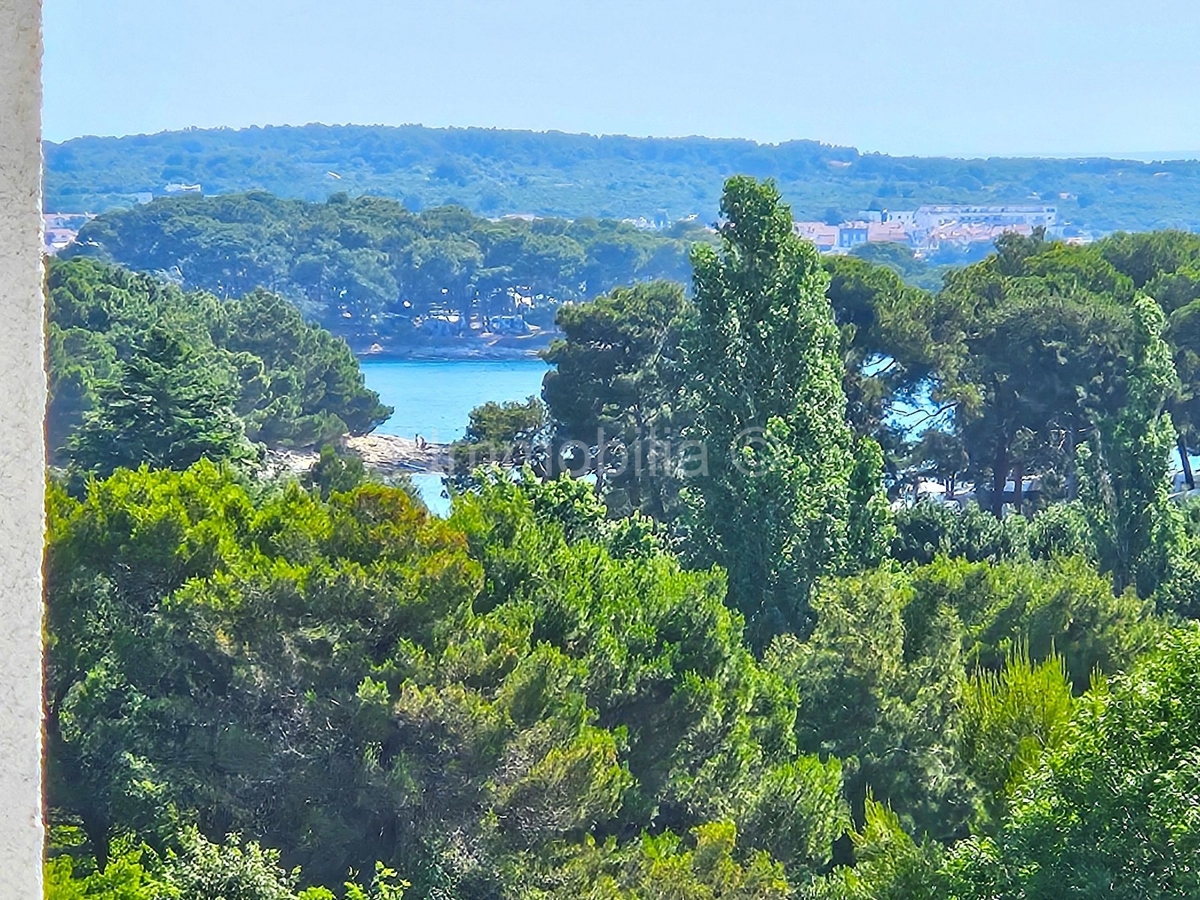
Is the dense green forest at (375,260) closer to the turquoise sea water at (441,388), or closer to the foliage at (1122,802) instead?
the turquoise sea water at (441,388)

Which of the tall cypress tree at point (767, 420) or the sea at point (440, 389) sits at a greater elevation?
the tall cypress tree at point (767, 420)

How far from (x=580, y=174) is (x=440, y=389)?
382ft

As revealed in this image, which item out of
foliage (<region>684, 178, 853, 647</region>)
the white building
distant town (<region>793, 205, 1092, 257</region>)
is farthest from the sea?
the white building

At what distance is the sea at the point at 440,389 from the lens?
4509 cm

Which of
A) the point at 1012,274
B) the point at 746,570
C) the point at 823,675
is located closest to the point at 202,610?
the point at 823,675

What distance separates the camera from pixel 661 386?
24.5 meters

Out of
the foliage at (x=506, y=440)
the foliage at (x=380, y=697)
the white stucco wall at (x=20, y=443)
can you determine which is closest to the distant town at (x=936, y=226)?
the foliage at (x=506, y=440)

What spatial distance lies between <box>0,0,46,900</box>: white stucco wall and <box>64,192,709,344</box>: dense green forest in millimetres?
69463

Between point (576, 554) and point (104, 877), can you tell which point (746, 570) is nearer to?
point (576, 554)

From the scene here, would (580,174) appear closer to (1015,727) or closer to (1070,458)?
(1070,458)

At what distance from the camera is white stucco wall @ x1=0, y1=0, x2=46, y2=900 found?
145 cm

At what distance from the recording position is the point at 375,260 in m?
71.6

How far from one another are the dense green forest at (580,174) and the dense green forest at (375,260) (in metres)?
32.0

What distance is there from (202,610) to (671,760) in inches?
127
